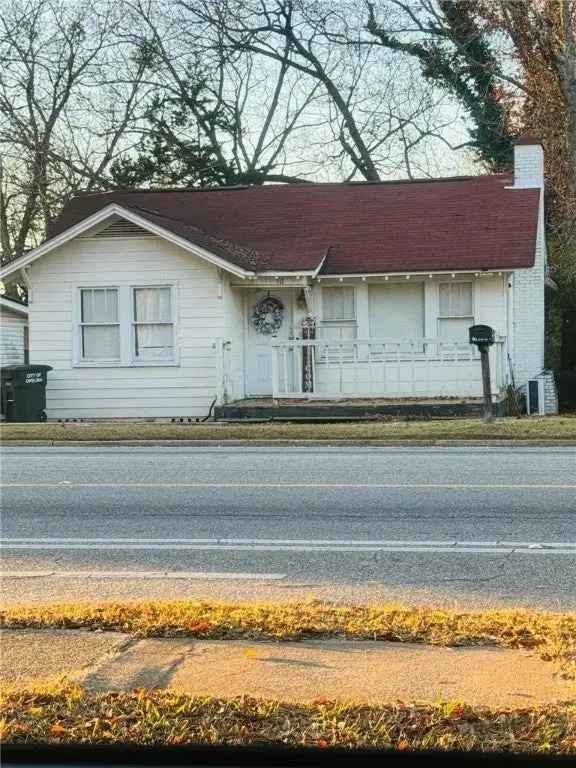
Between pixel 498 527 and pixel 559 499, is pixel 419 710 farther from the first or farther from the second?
pixel 559 499

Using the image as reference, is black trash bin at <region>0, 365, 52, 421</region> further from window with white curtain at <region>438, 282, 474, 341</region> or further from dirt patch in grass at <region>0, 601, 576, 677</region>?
dirt patch in grass at <region>0, 601, 576, 677</region>

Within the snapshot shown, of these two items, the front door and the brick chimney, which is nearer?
the front door

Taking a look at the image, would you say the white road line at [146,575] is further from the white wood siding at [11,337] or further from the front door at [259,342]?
the white wood siding at [11,337]

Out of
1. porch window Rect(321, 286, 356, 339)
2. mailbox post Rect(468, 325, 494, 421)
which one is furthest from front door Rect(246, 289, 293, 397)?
mailbox post Rect(468, 325, 494, 421)

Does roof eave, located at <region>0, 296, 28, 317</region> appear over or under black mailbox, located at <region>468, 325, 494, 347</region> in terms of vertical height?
over

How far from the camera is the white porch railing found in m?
22.0

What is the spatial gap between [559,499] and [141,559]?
4657 millimetres

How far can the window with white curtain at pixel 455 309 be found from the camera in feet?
77.1

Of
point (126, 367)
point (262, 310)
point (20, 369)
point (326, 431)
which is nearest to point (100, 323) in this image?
point (126, 367)

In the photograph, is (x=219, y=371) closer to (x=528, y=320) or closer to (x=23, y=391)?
(x=23, y=391)

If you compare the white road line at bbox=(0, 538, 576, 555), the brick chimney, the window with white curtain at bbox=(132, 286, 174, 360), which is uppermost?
the brick chimney

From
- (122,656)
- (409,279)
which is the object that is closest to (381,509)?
(122,656)

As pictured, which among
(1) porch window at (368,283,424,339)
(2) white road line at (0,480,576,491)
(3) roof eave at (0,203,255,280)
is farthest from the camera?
(1) porch window at (368,283,424,339)

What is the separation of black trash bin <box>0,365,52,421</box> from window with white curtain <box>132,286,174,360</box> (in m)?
2.00
